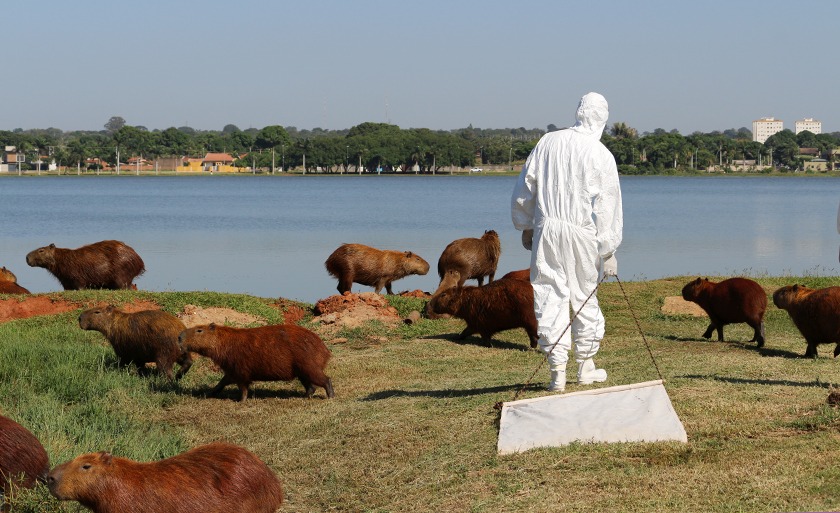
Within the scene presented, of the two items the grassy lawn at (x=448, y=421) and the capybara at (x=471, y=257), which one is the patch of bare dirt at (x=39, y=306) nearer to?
the grassy lawn at (x=448, y=421)

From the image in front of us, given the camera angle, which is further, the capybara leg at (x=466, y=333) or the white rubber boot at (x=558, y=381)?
the capybara leg at (x=466, y=333)

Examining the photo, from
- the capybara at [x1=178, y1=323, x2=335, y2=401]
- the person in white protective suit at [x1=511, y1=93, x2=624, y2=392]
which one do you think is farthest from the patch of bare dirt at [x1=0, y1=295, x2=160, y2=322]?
the person in white protective suit at [x1=511, y1=93, x2=624, y2=392]

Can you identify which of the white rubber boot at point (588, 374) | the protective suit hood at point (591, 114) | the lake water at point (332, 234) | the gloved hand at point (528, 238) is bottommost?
the lake water at point (332, 234)

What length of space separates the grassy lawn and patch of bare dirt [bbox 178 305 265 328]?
4.20ft

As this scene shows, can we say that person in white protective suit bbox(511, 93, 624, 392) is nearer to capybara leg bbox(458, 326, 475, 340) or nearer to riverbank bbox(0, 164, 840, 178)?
capybara leg bbox(458, 326, 475, 340)

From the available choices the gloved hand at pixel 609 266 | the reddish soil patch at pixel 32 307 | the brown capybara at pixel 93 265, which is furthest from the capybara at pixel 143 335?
the brown capybara at pixel 93 265

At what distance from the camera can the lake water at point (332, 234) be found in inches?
1101

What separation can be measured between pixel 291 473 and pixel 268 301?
311 inches

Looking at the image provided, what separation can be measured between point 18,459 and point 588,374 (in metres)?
4.55

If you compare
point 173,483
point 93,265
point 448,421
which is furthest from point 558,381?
point 93,265

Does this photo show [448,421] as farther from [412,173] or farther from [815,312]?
[412,173]

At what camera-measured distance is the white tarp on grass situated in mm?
7316

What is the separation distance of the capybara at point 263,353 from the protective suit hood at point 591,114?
10.6ft

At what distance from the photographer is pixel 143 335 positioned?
431 inches
